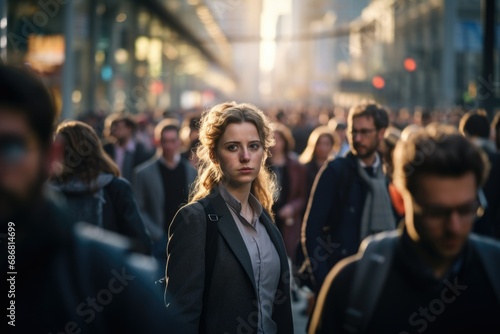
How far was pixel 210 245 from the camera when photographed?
4.53 metres

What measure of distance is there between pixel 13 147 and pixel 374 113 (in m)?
5.21

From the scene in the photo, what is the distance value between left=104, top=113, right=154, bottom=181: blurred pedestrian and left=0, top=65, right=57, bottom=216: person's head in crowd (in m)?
10.9

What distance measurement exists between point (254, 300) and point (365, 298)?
179 centimetres

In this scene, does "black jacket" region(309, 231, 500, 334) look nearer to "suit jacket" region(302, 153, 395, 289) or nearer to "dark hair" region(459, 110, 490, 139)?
"suit jacket" region(302, 153, 395, 289)

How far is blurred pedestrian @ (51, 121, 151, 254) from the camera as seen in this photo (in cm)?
616

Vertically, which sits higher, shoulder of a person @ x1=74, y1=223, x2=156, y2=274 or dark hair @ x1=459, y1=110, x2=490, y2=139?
dark hair @ x1=459, y1=110, x2=490, y2=139

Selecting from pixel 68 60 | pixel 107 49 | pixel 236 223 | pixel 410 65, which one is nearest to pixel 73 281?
pixel 236 223

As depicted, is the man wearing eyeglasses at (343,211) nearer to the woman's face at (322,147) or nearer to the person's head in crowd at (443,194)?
the person's head in crowd at (443,194)

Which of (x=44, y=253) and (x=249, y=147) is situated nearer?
(x=44, y=253)

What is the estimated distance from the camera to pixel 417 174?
284cm

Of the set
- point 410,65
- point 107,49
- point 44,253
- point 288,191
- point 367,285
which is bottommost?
point 288,191

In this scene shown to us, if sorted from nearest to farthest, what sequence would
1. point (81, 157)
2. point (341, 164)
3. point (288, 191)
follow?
point (81, 157) → point (341, 164) → point (288, 191)

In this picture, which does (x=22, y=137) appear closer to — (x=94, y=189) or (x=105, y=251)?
(x=105, y=251)

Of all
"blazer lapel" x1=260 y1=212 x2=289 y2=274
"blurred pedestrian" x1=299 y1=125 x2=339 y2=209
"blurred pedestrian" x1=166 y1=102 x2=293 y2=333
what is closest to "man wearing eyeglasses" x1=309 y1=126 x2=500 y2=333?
"blurred pedestrian" x1=166 y1=102 x2=293 y2=333
